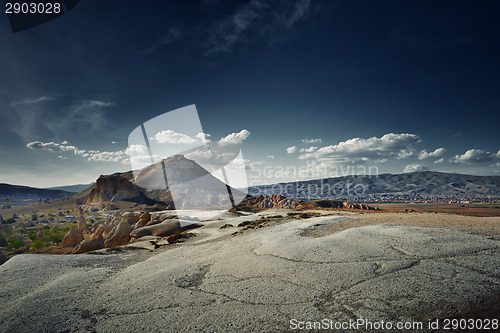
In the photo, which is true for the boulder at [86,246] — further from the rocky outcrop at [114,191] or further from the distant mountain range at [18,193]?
the distant mountain range at [18,193]

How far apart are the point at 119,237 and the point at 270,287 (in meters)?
22.0

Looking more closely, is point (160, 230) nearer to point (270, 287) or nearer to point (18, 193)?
point (270, 287)

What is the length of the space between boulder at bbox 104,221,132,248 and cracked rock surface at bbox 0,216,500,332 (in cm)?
1164

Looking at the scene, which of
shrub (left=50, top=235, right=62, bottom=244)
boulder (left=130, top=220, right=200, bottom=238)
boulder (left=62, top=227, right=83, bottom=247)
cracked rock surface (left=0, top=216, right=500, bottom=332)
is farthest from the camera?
shrub (left=50, top=235, right=62, bottom=244)

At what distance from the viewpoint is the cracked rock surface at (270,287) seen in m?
5.20

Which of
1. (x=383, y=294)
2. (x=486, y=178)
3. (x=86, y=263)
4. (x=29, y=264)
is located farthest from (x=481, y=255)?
(x=486, y=178)

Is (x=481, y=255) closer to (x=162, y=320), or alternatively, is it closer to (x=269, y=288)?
(x=269, y=288)

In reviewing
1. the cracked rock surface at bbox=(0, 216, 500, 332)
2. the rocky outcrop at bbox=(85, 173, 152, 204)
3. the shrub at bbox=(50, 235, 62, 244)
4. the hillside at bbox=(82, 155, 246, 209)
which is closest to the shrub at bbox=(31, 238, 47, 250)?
the shrub at bbox=(50, 235, 62, 244)

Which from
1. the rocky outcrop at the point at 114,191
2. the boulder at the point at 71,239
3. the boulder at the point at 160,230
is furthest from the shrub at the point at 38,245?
the rocky outcrop at the point at 114,191

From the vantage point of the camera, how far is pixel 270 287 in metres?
6.70

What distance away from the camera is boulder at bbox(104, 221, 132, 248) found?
22461 millimetres

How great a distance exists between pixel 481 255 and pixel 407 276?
11.5 feet

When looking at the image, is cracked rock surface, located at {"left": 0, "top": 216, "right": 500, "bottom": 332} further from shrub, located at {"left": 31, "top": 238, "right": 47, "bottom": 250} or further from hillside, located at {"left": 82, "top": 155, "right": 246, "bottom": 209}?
hillside, located at {"left": 82, "top": 155, "right": 246, "bottom": 209}

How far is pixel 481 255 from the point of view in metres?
7.61
